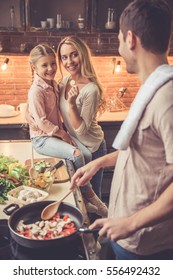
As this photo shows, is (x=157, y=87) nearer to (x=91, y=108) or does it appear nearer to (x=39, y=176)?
(x=39, y=176)

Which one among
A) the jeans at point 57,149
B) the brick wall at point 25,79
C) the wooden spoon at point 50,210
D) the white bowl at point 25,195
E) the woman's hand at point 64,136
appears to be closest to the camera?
the wooden spoon at point 50,210

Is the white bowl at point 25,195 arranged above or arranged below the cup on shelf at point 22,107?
above

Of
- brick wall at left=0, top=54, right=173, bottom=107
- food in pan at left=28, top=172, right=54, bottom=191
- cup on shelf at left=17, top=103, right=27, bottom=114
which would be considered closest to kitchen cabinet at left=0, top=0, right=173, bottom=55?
brick wall at left=0, top=54, right=173, bottom=107

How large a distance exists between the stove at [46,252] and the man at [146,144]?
0.43 ft

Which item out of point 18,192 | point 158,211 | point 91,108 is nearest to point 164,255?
point 158,211

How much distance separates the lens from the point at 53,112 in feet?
6.94

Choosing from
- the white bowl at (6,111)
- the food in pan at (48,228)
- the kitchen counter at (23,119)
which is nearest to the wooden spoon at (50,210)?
the food in pan at (48,228)

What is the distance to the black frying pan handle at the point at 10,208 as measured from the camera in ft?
3.86

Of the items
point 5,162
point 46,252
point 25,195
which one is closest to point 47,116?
point 5,162

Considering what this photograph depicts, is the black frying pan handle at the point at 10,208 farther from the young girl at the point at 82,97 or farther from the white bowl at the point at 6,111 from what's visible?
A: the white bowl at the point at 6,111

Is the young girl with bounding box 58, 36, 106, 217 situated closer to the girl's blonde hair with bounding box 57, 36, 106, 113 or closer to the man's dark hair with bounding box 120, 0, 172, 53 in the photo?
the girl's blonde hair with bounding box 57, 36, 106, 113

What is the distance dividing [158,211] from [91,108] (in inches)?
48.1
